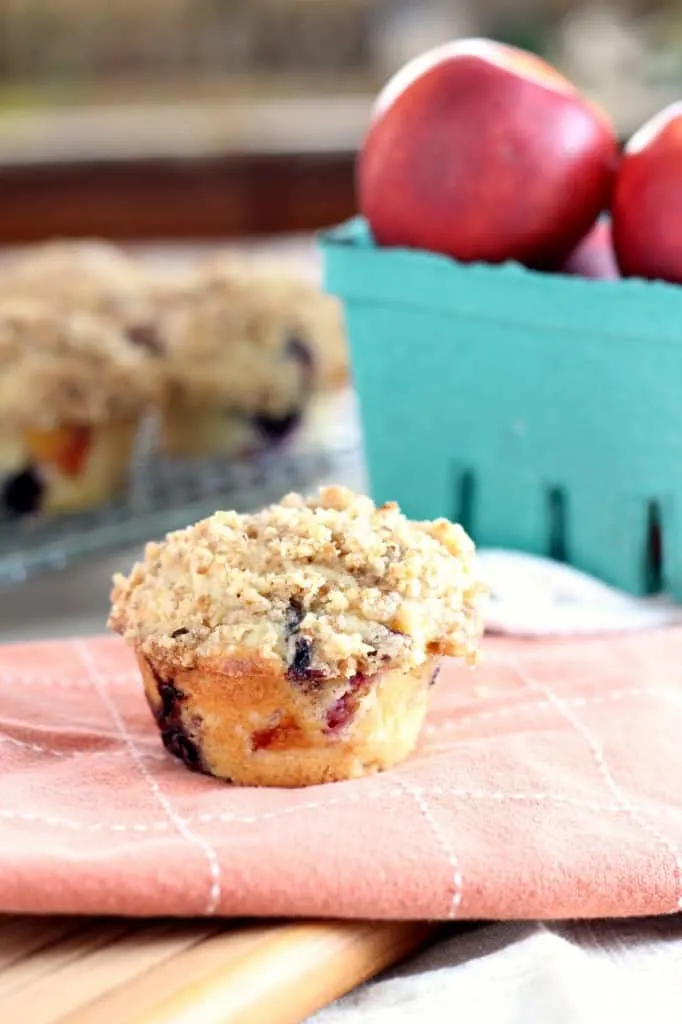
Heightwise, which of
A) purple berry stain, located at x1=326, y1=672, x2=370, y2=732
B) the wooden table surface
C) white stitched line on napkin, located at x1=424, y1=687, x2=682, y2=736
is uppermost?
purple berry stain, located at x1=326, y1=672, x2=370, y2=732

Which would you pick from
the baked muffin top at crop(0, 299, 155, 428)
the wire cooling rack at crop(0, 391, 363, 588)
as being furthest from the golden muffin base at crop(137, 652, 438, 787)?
the baked muffin top at crop(0, 299, 155, 428)

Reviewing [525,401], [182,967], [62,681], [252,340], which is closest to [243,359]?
[252,340]

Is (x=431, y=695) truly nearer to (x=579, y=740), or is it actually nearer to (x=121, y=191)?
(x=579, y=740)

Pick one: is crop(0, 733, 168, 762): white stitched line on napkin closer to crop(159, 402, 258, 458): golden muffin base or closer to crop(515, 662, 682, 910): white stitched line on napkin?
crop(515, 662, 682, 910): white stitched line on napkin

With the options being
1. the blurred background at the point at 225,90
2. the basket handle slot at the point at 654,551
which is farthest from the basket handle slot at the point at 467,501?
the blurred background at the point at 225,90

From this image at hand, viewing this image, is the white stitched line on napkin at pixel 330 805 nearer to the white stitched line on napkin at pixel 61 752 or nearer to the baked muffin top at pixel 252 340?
the white stitched line on napkin at pixel 61 752

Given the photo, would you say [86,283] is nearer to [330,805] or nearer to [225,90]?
[330,805]
